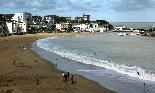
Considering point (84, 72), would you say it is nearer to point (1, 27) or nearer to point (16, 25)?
point (1, 27)

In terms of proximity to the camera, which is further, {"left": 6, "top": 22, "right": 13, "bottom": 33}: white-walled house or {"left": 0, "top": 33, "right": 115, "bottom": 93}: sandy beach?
{"left": 6, "top": 22, "right": 13, "bottom": 33}: white-walled house

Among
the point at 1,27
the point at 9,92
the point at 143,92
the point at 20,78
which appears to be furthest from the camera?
the point at 1,27

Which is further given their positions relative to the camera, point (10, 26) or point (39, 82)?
point (10, 26)

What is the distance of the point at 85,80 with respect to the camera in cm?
3347

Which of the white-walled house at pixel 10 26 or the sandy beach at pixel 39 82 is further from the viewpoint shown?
the white-walled house at pixel 10 26

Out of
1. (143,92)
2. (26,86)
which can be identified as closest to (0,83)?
(26,86)

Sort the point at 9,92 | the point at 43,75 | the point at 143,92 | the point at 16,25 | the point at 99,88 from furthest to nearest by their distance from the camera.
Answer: the point at 16,25 < the point at 43,75 < the point at 99,88 < the point at 143,92 < the point at 9,92

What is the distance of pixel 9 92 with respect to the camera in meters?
26.0

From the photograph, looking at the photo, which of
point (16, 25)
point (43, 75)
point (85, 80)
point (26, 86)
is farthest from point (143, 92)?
point (16, 25)

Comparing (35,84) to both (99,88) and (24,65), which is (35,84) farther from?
(24,65)

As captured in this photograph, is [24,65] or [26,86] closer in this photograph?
[26,86]

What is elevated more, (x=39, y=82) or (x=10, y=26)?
(x=10, y=26)

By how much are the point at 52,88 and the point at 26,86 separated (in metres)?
2.13

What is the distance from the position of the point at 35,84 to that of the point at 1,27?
373 feet
